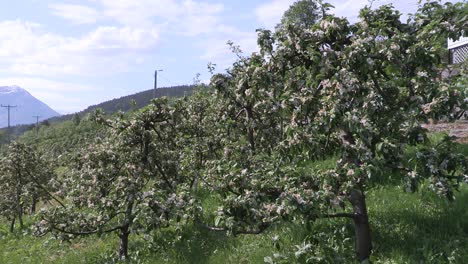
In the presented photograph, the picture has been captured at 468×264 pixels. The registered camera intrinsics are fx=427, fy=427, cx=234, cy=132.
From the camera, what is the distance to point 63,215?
8898 millimetres

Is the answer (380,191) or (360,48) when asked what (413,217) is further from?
(360,48)

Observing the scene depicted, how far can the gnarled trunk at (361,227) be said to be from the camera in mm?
6469

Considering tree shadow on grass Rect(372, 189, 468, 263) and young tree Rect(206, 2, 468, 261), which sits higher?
young tree Rect(206, 2, 468, 261)

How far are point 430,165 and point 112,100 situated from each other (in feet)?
661

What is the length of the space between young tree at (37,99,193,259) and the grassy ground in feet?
3.16

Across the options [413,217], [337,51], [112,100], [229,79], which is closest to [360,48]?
[337,51]

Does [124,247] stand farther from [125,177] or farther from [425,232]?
[425,232]

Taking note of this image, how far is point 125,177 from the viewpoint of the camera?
27.6ft

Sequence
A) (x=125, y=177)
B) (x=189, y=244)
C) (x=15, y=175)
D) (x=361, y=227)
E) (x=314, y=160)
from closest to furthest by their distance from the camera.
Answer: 1. (x=361, y=227)
2. (x=314, y=160)
3. (x=125, y=177)
4. (x=189, y=244)
5. (x=15, y=175)

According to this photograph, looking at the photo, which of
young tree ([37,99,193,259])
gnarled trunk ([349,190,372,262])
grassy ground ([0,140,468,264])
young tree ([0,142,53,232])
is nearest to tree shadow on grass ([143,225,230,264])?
grassy ground ([0,140,468,264])

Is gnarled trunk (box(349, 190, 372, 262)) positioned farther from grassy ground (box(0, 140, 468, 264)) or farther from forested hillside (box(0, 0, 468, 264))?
grassy ground (box(0, 140, 468, 264))

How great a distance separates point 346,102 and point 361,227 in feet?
7.42

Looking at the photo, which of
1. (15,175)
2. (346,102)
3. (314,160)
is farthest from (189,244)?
(15,175)

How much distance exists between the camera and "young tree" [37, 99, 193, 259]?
8.39m
